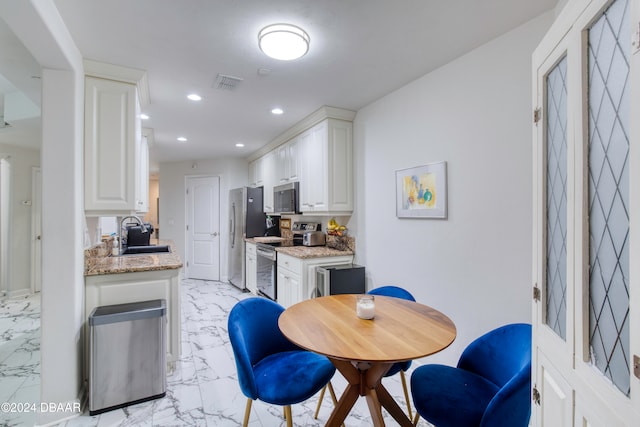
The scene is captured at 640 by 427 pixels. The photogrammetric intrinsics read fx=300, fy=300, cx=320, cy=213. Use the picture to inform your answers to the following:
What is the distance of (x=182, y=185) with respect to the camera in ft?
21.0

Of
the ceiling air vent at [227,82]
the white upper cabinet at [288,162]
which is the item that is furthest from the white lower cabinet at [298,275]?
the ceiling air vent at [227,82]

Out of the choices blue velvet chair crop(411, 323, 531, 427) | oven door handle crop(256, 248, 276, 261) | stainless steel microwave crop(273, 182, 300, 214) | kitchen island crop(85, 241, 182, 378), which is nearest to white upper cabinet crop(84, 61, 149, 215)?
kitchen island crop(85, 241, 182, 378)

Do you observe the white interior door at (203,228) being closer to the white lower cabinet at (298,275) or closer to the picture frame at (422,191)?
the white lower cabinet at (298,275)

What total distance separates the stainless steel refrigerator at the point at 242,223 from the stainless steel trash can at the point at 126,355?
9.88 ft

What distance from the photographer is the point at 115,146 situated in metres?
2.34

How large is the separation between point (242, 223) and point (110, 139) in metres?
3.09

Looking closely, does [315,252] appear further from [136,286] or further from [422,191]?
[136,286]

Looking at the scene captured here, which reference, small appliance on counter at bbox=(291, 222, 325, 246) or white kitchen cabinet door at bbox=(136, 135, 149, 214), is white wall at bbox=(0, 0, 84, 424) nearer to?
white kitchen cabinet door at bbox=(136, 135, 149, 214)

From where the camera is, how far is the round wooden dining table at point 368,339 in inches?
51.3

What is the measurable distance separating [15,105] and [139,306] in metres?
2.86

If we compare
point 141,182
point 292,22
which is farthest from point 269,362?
point 141,182

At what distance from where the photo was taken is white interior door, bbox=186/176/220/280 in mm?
6207

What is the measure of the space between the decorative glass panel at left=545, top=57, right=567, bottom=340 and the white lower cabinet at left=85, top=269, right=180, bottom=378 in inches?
99.1

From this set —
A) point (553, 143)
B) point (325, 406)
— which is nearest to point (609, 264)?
point (553, 143)
